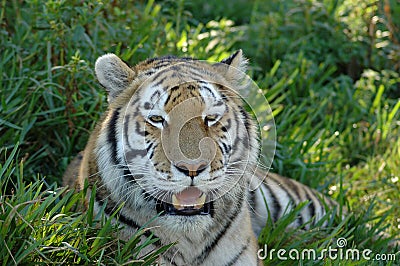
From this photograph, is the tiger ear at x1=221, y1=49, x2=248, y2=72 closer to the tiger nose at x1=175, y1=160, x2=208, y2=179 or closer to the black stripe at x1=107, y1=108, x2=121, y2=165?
the black stripe at x1=107, y1=108, x2=121, y2=165

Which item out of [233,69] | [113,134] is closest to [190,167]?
[113,134]

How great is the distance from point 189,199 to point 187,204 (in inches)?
1.8

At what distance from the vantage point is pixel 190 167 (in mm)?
3449

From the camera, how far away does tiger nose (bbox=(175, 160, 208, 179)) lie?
345 centimetres

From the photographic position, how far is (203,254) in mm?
3873

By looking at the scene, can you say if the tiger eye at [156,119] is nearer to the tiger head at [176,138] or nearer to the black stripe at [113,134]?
the tiger head at [176,138]

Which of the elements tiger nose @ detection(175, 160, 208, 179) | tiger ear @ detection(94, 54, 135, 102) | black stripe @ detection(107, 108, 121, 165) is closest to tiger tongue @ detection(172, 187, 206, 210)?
tiger nose @ detection(175, 160, 208, 179)

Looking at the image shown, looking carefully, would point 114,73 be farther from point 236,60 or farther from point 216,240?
point 216,240

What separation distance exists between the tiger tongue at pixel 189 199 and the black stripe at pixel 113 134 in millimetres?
380

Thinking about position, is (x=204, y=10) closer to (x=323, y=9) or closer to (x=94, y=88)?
(x=323, y=9)

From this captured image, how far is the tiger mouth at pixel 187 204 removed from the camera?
3.63 m

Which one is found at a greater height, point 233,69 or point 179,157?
point 233,69

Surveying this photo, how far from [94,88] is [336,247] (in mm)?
2058

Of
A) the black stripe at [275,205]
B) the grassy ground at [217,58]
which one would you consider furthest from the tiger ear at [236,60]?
the black stripe at [275,205]
